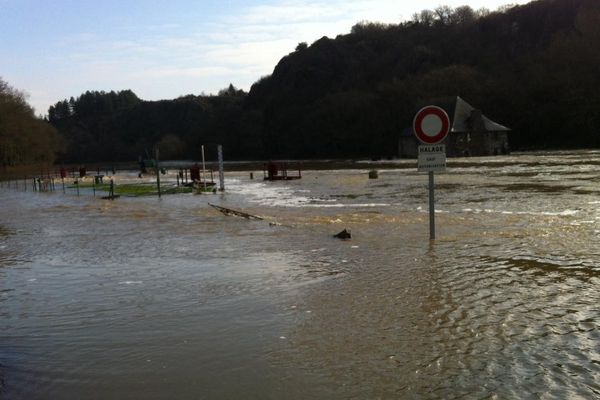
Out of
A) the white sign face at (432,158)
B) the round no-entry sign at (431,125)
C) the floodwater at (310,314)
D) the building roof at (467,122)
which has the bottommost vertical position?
the floodwater at (310,314)

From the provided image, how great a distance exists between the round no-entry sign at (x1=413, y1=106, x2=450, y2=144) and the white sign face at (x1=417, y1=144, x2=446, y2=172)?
0.56 feet

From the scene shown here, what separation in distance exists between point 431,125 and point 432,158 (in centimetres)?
64

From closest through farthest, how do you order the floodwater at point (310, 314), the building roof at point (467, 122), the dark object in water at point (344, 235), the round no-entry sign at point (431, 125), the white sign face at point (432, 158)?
the floodwater at point (310, 314), the round no-entry sign at point (431, 125), the white sign face at point (432, 158), the dark object in water at point (344, 235), the building roof at point (467, 122)

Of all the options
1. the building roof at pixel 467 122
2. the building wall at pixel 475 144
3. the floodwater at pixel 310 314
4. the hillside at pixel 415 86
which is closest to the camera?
the floodwater at pixel 310 314

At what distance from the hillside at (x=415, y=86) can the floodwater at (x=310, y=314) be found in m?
83.0

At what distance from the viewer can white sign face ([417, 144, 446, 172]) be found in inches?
406

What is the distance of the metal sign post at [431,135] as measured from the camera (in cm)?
1007

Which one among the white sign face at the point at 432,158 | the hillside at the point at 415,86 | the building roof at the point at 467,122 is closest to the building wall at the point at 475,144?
the building roof at the point at 467,122

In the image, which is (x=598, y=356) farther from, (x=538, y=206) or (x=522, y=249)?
(x=538, y=206)

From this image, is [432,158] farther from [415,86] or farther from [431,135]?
[415,86]

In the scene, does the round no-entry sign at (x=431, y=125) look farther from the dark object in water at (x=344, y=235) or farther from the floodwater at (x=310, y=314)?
the dark object in water at (x=344, y=235)

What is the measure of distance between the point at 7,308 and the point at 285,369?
4163 millimetres

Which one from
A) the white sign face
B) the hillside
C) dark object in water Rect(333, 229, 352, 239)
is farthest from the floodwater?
the hillside

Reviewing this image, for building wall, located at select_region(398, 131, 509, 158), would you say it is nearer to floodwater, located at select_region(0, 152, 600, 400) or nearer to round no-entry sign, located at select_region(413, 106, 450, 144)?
floodwater, located at select_region(0, 152, 600, 400)
